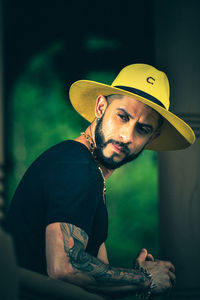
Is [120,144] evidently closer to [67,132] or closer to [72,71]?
[67,132]

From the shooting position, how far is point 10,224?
2273mm

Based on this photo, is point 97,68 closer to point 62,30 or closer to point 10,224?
point 62,30

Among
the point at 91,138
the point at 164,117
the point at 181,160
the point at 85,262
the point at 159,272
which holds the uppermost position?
the point at 164,117

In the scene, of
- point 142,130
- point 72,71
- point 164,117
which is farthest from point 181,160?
point 72,71

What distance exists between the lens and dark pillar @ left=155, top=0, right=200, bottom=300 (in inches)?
119

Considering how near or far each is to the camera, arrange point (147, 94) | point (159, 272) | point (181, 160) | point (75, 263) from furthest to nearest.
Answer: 1. point (181, 160)
2. point (147, 94)
3. point (159, 272)
4. point (75, 263)

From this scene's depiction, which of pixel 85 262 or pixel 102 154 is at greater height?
pixel 102 154

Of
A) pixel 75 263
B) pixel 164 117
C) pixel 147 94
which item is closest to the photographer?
pixel 75 263

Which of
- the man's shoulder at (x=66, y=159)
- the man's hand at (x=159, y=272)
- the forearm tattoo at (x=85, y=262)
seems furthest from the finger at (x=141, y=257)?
the man's shoulder at (x=66, y=159)

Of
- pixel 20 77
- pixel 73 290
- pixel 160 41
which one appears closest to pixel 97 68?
pixel 20 77

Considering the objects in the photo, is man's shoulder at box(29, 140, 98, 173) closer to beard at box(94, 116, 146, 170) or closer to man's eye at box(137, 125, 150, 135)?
beard at box(94, 116, 146, 170)

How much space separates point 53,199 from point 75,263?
340mm

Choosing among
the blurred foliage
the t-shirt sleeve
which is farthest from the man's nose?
the blurred foliage

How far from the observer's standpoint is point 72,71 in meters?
4.04
